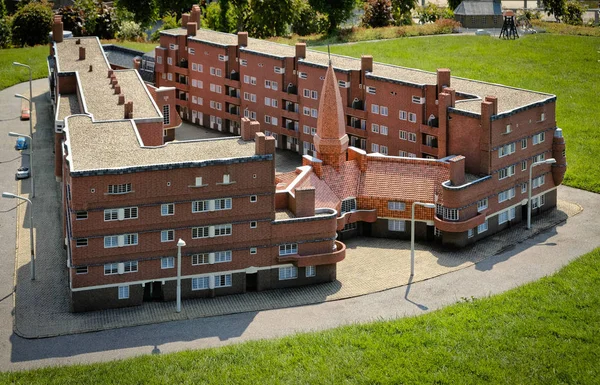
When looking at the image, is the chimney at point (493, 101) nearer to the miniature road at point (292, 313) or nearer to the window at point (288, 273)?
the miniature road at point (292, 313)

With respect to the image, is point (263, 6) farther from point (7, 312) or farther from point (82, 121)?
point (7, 312)

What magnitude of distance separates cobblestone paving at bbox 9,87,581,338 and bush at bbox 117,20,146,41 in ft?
257

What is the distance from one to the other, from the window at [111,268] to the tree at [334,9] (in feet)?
317

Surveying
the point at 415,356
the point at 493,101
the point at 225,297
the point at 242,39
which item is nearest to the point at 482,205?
the point at 493,101

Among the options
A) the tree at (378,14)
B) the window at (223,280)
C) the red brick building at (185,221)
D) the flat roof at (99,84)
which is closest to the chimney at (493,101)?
the red brick building at (185,221)

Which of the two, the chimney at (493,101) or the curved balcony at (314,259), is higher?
the chimney at (493,101)

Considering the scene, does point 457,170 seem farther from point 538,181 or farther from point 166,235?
point 166,235

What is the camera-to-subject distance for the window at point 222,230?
3182 inches

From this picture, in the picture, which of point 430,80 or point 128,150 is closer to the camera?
point 128,150

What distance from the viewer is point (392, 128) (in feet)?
351

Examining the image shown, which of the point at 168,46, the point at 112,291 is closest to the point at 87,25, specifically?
the point at 168,46

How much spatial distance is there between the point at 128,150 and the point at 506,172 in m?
35.0

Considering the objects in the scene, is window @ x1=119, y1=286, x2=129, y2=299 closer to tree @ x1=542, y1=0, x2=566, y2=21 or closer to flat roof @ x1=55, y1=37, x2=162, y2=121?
flat roof @ x1=55, y1=37, x2=162, y2=121

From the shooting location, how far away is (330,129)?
94.7 meters
